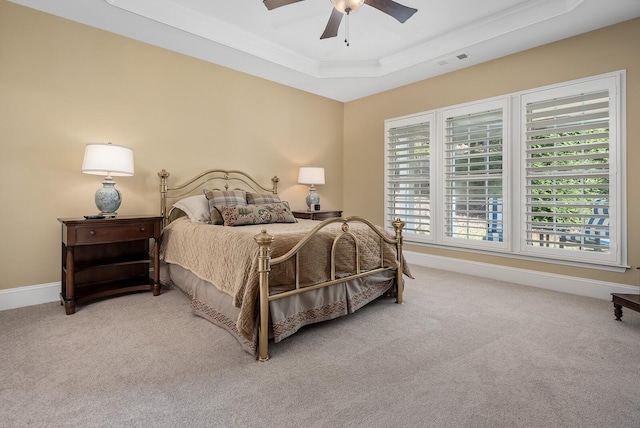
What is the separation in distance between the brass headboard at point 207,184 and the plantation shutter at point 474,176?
2.47 m

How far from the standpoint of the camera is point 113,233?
2.99 m

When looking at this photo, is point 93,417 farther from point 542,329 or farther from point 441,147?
point 441,147

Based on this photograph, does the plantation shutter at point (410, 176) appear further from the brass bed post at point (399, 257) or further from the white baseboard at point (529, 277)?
the brass bed post at point (399, 257)

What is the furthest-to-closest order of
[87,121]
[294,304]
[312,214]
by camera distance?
[312,214] < [87,121] < [294,304]

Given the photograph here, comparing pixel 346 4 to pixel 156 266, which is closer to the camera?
pixel 346 4

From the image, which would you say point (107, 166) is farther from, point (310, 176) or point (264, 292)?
point (310, 176)

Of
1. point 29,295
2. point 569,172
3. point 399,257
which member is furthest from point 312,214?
point 29,295

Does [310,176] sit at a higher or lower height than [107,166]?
higher

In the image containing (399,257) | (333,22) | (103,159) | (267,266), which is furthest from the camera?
(399,257)

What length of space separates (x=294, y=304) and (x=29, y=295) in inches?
102

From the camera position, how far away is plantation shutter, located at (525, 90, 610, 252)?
3.25m

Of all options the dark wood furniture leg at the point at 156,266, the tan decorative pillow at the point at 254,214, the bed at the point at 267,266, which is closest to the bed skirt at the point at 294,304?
the bed at the point at 267,266

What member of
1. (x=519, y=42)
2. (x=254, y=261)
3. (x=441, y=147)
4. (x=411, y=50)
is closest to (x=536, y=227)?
(x=441, y=147)

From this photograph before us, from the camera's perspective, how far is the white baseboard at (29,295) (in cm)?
291
